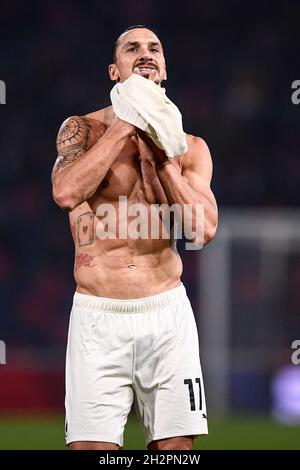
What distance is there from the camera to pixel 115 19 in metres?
14.4

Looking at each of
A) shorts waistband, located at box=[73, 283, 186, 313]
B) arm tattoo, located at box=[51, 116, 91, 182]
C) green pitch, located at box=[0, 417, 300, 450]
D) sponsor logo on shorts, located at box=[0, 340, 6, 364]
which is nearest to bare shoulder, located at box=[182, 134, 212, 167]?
arm tattoo, located at box=[51, 116, 91, 182]

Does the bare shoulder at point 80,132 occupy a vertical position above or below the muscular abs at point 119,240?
above

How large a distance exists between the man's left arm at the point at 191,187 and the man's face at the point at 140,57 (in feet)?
1.17

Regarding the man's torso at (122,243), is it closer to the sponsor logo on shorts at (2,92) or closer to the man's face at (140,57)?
the man's face at (140,57)

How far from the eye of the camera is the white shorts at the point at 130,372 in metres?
3.99

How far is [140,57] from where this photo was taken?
13.8ft

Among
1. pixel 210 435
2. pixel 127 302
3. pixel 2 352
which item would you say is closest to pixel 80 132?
pixel 127 302

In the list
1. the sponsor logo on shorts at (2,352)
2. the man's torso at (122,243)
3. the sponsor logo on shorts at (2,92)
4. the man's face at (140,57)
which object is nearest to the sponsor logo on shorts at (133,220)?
the man's torso at (122,243)

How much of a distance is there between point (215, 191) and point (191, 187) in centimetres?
877

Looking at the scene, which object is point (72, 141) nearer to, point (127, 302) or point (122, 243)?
point (122, 243)

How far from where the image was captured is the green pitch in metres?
7.66
